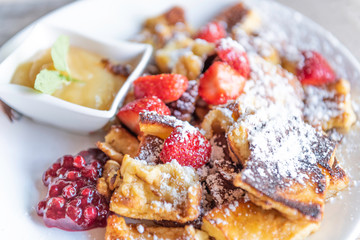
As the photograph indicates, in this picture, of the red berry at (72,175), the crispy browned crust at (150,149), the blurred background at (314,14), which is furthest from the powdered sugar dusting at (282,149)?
the blurred background at (314,14)

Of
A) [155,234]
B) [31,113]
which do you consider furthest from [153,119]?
[31,113]

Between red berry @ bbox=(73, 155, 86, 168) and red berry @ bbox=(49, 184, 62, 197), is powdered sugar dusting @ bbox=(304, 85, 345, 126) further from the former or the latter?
red berry @ bbox=(49, 184, 62, 197)

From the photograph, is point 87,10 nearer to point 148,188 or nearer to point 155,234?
point 148,188

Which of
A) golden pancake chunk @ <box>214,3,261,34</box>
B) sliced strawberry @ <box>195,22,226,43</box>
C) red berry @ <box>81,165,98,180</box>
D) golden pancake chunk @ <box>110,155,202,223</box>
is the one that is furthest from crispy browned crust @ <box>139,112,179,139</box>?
golden pancake chunk @ <box>214,3,261,34</box>

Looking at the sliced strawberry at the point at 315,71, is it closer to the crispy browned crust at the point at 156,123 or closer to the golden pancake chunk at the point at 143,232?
the crispy browned crust at the point at 156,123

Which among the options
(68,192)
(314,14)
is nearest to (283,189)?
(68,192)

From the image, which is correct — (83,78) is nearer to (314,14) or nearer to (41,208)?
(41,208)

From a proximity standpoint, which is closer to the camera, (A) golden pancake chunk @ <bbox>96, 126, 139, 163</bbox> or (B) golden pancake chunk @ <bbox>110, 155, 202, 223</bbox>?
(B) golden pancake chunk @ <bbox>110, 155, 202, 223</bbox>
